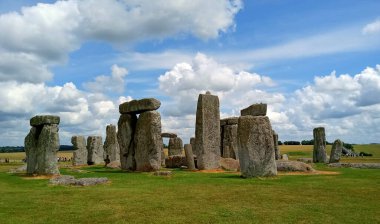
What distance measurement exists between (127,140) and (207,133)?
5466mm

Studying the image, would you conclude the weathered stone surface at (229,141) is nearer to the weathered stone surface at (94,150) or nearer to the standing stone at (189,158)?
the standing stone at (189,158)

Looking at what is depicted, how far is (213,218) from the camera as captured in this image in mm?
10492

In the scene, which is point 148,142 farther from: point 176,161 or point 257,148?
point 257,148

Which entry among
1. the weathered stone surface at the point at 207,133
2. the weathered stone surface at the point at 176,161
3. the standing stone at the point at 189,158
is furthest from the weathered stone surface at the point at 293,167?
the weathered stone surface at the point at 176,161

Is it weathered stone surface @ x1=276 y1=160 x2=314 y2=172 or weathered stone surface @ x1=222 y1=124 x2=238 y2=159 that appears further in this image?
weathered stone surface @ x1=222 y1=124 x2=238 y2=159

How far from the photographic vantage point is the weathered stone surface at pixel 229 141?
35938 millimetres

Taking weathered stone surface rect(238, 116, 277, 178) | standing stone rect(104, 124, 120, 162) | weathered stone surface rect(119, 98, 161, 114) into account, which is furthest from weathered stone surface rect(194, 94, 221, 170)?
standing stone rect(104, 124, 120, 162)

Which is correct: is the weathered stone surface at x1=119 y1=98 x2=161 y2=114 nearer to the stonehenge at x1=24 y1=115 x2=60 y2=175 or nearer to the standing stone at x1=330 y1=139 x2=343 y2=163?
the stonehenge at x1=24 y1=115 x2=60 y2=175

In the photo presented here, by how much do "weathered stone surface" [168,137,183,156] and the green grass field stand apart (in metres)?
23.2

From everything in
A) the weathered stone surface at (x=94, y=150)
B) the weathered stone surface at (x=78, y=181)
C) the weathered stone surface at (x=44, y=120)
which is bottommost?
the weathered stone surface at (x=78, y=181)

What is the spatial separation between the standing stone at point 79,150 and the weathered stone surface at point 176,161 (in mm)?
12670

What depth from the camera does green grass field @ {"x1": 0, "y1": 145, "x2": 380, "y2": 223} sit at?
1059 centimetres

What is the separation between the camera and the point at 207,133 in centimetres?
2722

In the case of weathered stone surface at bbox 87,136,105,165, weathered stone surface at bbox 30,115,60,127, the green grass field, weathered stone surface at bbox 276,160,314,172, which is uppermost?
weathered stone surface at bbox 30,115,60,127
